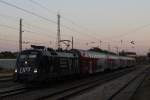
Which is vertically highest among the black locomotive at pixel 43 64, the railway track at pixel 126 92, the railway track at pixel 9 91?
the black locomotive at pixel 43 64

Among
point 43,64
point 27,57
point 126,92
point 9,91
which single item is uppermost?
point 27,57

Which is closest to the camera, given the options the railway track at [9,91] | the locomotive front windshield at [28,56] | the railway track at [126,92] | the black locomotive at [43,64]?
the railway track at [126,92]

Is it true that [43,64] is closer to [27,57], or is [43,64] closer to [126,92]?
[27,57]

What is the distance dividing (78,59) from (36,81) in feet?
42.2

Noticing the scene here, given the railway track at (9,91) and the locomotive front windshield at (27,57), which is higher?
the locomotive front windshield at (27,57)

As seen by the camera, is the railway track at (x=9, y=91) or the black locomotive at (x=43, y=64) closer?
→ the railway track at (x=9, y=91)

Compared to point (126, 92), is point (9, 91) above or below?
above

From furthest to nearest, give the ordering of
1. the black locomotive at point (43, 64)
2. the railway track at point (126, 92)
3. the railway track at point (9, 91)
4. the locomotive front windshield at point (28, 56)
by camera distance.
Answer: the locomotive front windshield at point (28, 56)
the black locomotive at point (43, 64)
the railway track at point (9, 91)
the railway track at point (126, 92)

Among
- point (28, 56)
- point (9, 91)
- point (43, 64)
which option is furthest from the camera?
point (28, 56)

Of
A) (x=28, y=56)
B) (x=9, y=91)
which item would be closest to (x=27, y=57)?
(x=28, y=56)

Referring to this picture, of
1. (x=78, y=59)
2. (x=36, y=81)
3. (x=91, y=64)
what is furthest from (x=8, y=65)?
(x=36, y=81)

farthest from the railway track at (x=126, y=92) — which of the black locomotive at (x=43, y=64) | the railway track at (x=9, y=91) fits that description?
the railway track at (x=9, y=91)

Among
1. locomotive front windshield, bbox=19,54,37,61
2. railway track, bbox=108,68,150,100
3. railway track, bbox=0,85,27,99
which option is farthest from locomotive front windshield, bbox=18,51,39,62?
railway track, bbox=108,68,150,100

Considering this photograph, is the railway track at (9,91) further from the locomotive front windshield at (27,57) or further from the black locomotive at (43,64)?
the locomotive front windshield at (27,57)
